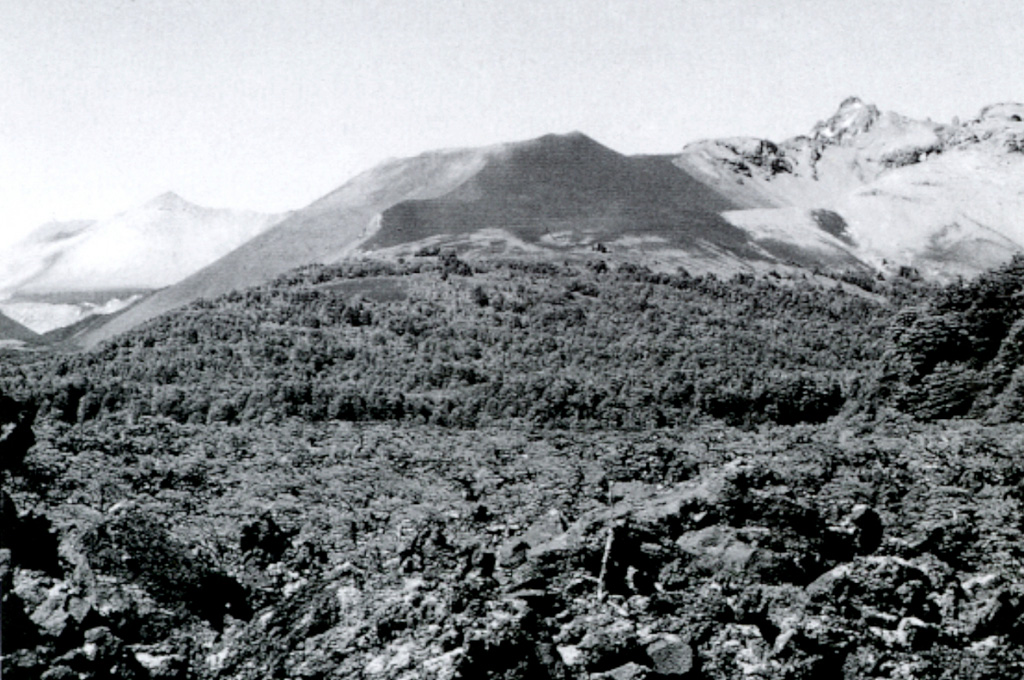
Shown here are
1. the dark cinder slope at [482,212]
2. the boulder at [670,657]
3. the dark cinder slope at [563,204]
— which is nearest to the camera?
the boulder at [670,657]

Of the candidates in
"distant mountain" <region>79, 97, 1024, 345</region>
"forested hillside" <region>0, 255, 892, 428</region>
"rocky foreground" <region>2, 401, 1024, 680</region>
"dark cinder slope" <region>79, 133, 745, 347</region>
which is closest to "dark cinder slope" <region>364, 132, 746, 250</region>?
"dark cinder slope" <region>79, 133, 745, 347</region>

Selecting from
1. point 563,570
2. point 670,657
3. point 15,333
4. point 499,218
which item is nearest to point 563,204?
point 499,218

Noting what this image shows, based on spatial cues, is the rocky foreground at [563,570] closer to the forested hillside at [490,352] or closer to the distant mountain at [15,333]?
the forested hillside at [490,352]

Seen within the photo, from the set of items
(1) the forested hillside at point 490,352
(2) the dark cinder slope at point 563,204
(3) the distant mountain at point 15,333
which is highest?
(2) the dark cinder slope at point 563,204

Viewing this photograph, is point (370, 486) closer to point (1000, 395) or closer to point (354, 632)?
point (354, 632)

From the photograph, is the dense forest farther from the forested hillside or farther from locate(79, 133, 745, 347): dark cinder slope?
locate(79, 133, 745, 347): dark cinder slope

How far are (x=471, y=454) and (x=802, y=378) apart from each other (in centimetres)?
2872

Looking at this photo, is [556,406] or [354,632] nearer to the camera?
[354,632]

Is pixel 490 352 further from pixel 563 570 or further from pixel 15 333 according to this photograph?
pixel 15 333

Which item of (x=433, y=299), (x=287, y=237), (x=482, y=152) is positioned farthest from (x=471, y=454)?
(x=482, y=152)

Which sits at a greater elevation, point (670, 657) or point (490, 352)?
point (670, 657)

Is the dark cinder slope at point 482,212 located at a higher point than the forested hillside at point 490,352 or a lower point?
higher

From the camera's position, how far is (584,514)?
16281 mm

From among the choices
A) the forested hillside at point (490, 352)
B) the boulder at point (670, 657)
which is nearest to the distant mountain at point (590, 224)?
the forested hillside at point (490, 352)
